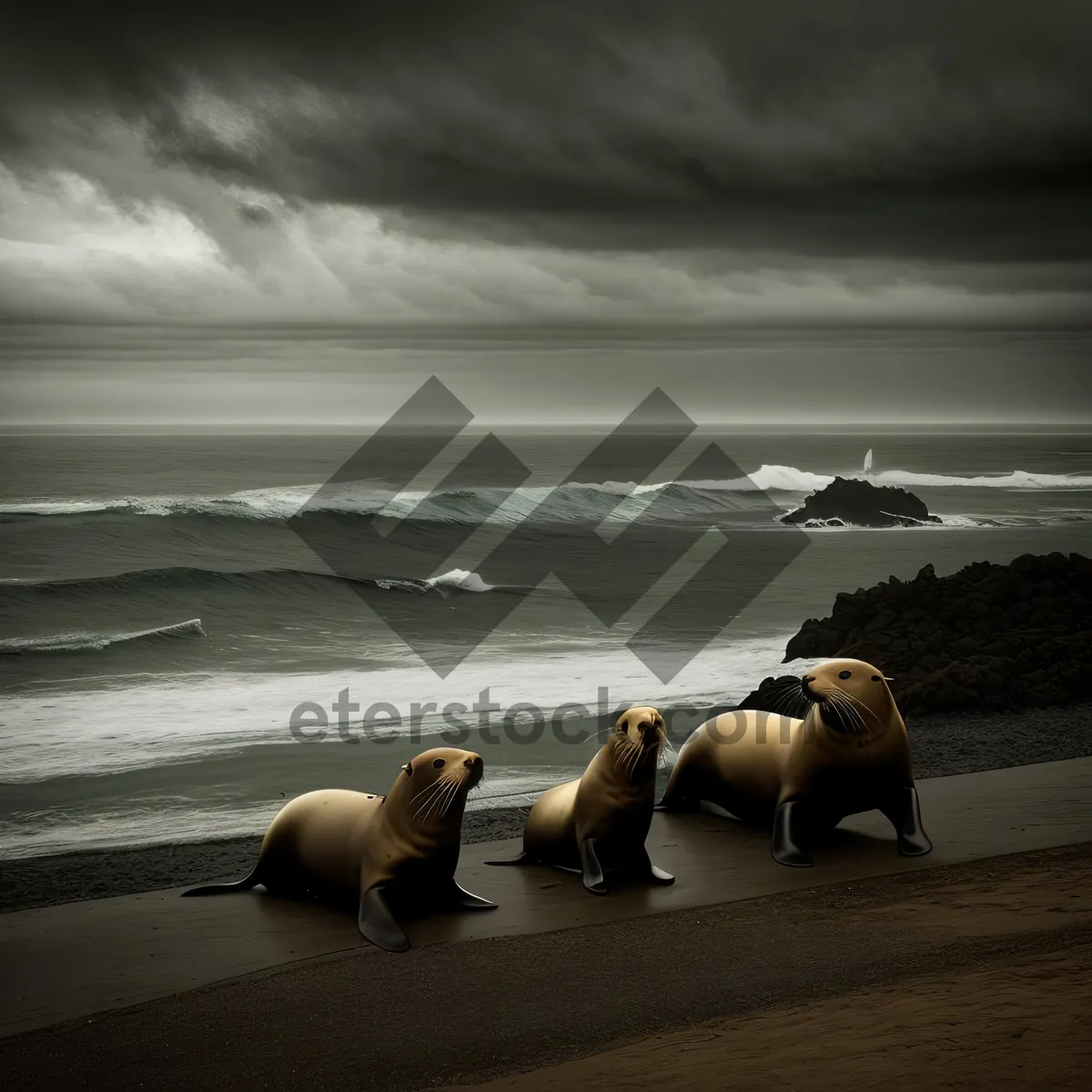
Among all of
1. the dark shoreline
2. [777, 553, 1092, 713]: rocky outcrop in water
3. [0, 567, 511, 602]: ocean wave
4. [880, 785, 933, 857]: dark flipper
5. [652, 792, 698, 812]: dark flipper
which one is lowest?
the dark shoreline

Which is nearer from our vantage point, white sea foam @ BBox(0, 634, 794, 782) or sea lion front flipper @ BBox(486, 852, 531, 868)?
sea lion front flipper @ BBox(486, 852, 531, 868)

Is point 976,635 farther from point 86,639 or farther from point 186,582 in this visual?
point 186,582

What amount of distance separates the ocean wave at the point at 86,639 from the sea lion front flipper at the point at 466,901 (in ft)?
39.8

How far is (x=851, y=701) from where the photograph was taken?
17.1 feet

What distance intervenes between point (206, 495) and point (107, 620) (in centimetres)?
774

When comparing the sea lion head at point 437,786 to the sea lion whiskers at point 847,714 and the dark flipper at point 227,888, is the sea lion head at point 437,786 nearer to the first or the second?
the dark flipper at point 227,888

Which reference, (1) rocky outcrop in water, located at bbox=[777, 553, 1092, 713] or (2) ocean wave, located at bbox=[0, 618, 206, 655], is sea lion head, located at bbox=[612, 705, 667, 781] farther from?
(2) ocean wave, located at bbox=[0, 618, 206, 655]

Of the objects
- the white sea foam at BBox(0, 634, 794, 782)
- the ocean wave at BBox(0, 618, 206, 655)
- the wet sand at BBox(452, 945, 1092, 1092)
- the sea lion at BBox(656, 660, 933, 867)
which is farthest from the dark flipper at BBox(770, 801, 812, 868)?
the ocean wave at BBox(0, 618, 206, 655)

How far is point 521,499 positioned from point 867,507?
805 centimetres

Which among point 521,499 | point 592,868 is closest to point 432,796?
point 592,868

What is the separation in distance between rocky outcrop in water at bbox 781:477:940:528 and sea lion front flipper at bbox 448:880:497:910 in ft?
58.6

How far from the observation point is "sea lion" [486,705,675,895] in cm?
487

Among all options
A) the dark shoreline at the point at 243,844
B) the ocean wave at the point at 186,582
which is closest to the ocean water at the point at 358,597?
the ocean wave at the point at 186,582

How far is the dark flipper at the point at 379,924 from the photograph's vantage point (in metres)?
4.26
